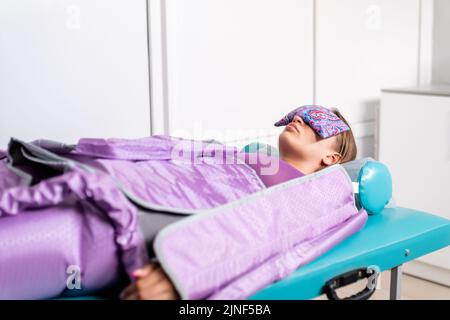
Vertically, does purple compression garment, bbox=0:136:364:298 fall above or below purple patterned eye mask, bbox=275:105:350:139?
below

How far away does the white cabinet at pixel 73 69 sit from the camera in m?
2.10

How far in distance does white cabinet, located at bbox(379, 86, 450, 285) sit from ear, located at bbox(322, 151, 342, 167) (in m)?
1.10

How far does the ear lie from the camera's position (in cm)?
173

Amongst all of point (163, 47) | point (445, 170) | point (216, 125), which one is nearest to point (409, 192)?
point (445, 170)

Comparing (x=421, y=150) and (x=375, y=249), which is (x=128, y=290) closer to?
(x=375, y=249)

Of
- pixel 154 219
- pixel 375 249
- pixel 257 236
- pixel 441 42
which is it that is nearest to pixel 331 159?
pixel 375 249

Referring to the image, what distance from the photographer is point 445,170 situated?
2.72 meters

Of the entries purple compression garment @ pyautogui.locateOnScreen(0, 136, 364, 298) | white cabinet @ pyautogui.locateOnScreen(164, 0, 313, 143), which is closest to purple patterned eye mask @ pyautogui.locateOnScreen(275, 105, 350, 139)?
purple compression garment @ pyautogui.locateOnScreen(0, 136, 364, 298)

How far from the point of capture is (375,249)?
1.48m

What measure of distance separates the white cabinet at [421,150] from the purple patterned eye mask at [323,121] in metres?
1.10

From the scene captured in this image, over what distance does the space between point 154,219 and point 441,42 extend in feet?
7.80

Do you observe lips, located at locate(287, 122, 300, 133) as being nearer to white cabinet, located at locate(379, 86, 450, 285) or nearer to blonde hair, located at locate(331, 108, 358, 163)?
blonde hair, located at locate(331, 108, 358, 163)

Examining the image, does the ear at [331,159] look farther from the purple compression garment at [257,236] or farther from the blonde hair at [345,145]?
the purple compression garment at [257,236]

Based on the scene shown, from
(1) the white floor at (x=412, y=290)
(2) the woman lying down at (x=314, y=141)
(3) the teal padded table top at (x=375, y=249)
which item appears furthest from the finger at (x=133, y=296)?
(1) the white floor at (x=412, y=290)
